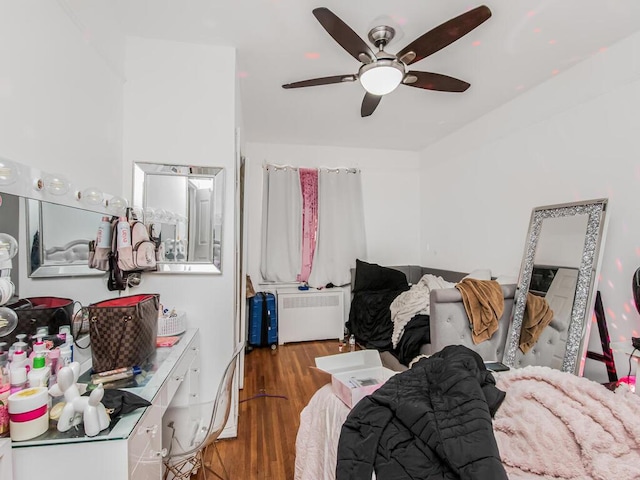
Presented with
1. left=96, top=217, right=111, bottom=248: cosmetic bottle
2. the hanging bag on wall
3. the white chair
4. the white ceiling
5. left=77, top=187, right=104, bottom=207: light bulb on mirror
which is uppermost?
the white ceiling

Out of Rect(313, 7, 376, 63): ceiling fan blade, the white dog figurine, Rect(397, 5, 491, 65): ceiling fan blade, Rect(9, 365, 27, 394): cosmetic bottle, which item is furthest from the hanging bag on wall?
Rect(397, 5, 491, 65): ceiling fan blade

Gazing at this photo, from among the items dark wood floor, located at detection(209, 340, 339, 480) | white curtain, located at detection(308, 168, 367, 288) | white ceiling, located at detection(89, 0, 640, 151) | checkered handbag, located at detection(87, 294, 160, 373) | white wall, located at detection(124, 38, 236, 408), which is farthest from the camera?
white curtain, located at detection(308, 168, 367, 288)

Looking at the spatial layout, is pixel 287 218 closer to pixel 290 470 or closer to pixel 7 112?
pixel 290 470

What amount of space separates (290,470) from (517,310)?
6.38 ft

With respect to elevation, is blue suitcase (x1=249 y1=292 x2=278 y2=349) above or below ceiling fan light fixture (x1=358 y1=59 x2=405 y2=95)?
below

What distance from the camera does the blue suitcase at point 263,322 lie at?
379 centimetres

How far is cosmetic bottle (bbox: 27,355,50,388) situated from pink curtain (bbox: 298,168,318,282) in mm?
3317

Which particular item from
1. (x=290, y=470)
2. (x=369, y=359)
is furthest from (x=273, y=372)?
(x=369, y=359)

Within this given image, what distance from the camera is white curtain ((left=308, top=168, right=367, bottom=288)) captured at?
4.31 m

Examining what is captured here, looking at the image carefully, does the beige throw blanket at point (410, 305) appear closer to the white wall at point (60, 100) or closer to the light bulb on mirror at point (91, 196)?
the white wall at point (60, 100)

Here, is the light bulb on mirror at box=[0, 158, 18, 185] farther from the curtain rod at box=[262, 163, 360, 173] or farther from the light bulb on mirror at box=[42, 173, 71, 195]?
the curtain rod at box=[262, 163, 360, 173]

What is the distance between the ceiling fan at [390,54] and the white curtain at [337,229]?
91.1 inches

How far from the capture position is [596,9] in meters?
1.84

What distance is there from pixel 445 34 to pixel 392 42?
0.53m
